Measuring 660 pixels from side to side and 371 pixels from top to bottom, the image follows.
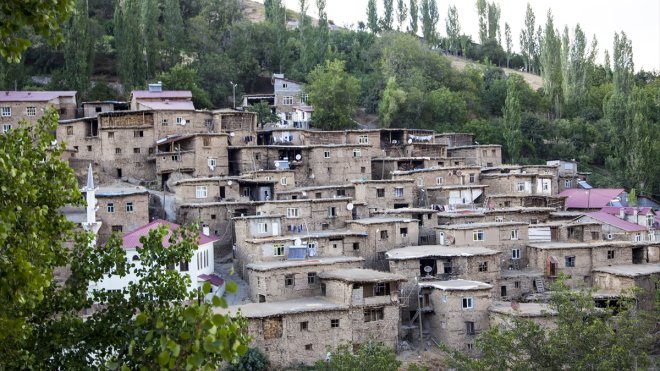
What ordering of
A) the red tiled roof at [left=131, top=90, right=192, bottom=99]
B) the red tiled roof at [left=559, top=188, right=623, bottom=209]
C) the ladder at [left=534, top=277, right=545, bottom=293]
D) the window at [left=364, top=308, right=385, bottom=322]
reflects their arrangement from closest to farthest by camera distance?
1. the window at [left=364, top=308, right=385, bottom=322]
2. the ladder at [left=534, top=277, right=545, bottom=293]
3. the red tiled roof at [left=559, top=188, right=623, bottom=209]
4. the red tiled roof at [left=131, top=90, right=192, bottom=99]

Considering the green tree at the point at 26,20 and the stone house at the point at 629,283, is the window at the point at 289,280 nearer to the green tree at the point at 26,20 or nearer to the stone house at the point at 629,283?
the stone house at the point at 629,283

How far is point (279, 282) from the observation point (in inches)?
1180

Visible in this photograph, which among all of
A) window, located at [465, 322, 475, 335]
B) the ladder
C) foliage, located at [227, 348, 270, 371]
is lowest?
foliage, located at [227, 348, 270, 371]

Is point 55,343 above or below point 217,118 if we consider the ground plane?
below

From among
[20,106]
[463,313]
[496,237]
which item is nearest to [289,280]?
[463,313]

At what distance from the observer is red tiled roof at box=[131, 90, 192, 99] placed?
4247cm

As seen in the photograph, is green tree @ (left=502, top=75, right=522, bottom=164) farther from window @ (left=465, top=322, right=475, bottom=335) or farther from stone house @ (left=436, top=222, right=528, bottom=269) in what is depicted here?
window @ (left=465, top=322, right=475, bottom=335)

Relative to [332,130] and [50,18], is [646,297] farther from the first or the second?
[50,18]

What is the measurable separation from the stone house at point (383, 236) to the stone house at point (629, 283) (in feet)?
22.1

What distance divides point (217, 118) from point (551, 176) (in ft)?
49.4

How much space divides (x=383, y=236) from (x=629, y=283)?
8601mm

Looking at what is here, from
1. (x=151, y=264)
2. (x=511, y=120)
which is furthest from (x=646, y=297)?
(x=151, y=264)

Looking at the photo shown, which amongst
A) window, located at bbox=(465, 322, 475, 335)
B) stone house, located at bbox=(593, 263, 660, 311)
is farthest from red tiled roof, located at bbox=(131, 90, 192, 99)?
stone house, located at bbox=(593, 263, 660, 311)

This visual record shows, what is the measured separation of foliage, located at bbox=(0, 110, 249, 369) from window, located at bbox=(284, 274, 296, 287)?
17535 mm
